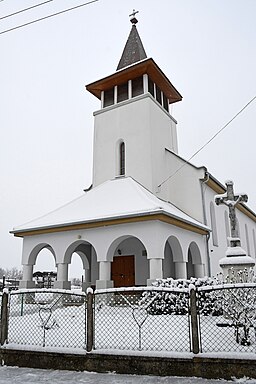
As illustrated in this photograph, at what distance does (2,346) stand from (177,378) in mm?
3120

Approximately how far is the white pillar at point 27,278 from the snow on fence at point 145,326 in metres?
6.29

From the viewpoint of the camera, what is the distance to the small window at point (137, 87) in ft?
55.7

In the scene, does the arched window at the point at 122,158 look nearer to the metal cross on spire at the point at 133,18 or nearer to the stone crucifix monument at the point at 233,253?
the stone crucifix monument at the point at 233,253

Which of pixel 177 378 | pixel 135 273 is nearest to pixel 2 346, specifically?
pixel 177 378

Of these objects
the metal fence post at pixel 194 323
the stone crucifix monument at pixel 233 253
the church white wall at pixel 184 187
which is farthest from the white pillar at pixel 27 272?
the metal fence post at pixel 194 323

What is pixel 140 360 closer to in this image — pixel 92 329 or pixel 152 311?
pixel 92 329

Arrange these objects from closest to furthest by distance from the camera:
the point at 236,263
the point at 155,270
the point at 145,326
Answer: the point at 145,326 → the point at 236,263 → the point at 155,270

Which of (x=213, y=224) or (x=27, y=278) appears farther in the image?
(x=213, y=224)

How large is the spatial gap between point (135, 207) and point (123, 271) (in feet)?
13.1

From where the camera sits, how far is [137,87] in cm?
1714

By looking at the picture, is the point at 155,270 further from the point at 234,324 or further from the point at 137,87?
the point at 137,87

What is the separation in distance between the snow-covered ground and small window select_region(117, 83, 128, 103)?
14436 mm

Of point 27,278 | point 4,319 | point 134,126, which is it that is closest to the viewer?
point 4,319

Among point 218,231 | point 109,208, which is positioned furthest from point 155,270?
point 218,231
